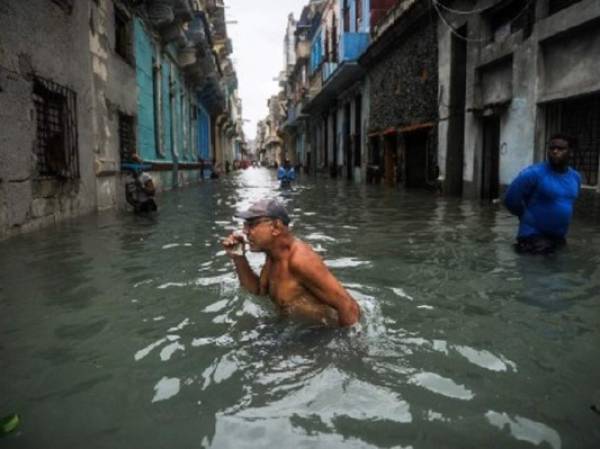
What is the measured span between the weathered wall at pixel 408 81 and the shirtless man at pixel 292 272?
1396 cm

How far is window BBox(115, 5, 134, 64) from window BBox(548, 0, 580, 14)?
10.1 m

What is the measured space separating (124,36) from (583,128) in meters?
11.5

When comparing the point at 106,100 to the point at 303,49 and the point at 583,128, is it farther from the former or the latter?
the point at 303,49

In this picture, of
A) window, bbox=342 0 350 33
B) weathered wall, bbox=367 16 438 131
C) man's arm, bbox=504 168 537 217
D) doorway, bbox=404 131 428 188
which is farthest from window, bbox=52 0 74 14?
window, bbox=342 0 350 33

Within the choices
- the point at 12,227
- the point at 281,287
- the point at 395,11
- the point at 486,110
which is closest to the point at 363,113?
the point at 395,11

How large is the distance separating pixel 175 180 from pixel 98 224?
12629 millimetres

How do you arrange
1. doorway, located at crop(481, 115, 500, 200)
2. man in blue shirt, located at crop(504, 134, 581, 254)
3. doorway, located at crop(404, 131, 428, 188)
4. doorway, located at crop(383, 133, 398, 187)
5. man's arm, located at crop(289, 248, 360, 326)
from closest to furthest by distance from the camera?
man's arm, located at crop(289, 248, 360, 326), man in blue shirt, located at crop(504, 134, 581, 254), doorway, located at crop(481, 115, 500, 200), doorway, located at crop(404, 131, 428, 188), doorway, located at crop(383, 133, 398, 187)

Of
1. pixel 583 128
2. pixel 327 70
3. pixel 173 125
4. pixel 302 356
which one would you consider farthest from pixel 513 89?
pixel 327 70

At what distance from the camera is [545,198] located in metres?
6.13

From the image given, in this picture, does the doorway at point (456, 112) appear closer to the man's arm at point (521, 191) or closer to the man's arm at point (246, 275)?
the man's arm at point (521, 191)

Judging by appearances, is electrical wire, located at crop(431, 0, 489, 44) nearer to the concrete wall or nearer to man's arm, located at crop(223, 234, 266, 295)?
the concrete wall

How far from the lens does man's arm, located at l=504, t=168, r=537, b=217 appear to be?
6.17m

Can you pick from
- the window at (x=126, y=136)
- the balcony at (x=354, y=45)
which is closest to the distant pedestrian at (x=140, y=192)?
the window at (x=126, y=136)

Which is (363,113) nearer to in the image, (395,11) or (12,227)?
(395,11)
